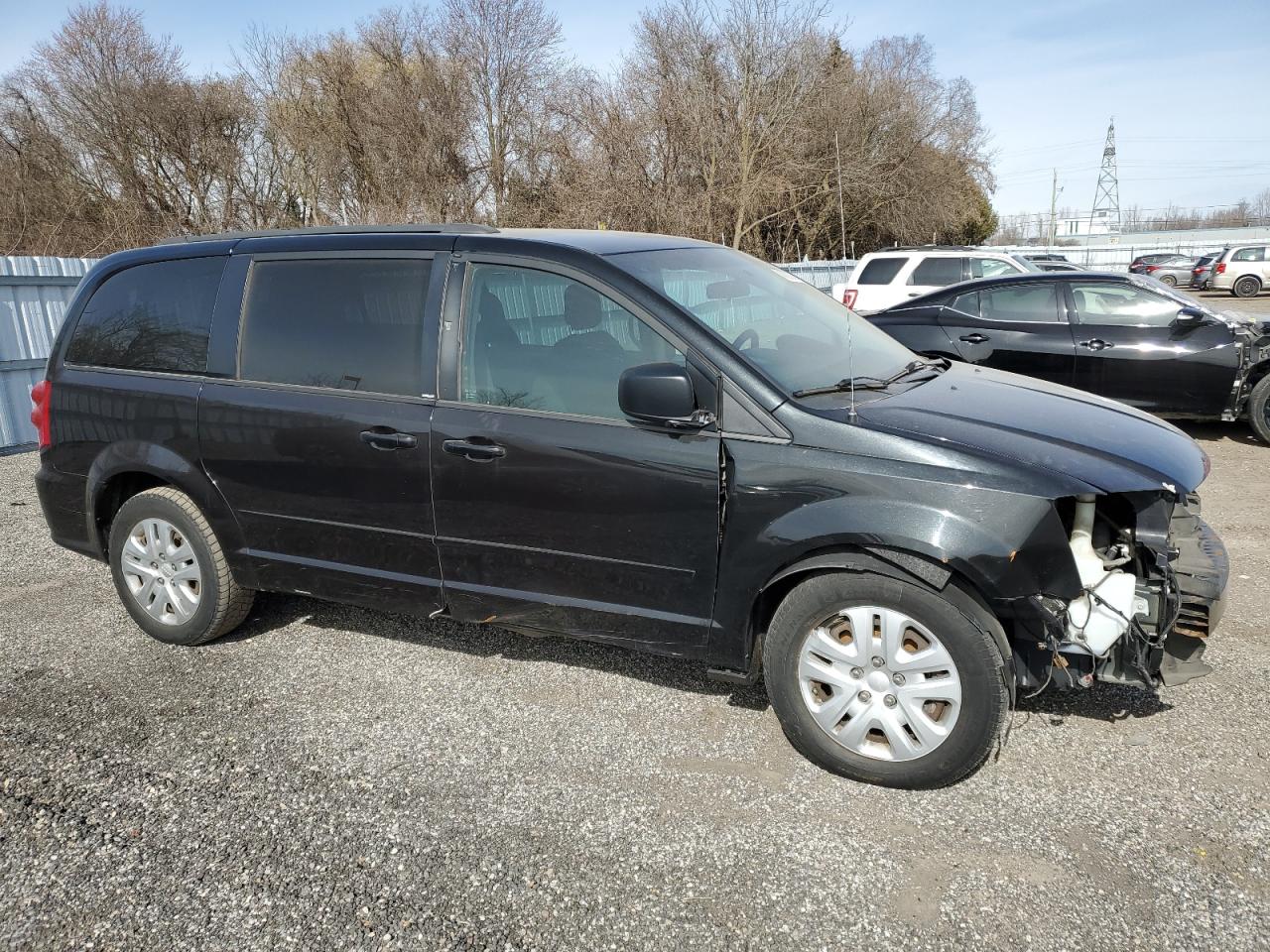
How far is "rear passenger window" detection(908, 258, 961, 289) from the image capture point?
1423cm

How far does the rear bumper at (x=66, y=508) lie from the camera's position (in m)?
4.41

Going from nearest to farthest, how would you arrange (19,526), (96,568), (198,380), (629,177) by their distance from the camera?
(198,380) → (96,568) → (19,526) → (629,177)

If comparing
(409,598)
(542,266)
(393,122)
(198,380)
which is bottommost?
(409,598)

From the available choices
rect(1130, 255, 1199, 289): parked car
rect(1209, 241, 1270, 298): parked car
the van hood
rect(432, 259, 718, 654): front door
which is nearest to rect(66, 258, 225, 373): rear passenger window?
rect(432, 259, 718, 654): front door

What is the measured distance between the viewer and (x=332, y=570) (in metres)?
3.88

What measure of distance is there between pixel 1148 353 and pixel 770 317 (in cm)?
549

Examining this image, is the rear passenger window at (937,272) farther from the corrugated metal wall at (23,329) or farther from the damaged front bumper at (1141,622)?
the damaged front bumper at (1141,622)

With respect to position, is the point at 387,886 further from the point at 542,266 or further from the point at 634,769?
the point at 542,266

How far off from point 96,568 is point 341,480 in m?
2.87

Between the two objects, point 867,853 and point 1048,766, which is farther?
point 1048,766

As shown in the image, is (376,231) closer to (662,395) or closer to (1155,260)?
(662,395)

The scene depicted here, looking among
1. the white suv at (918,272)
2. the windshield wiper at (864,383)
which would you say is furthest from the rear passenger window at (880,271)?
the windshield wiper at (864,383)

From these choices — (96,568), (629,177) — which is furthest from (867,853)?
(629,177)

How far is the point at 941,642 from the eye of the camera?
9.31ft
